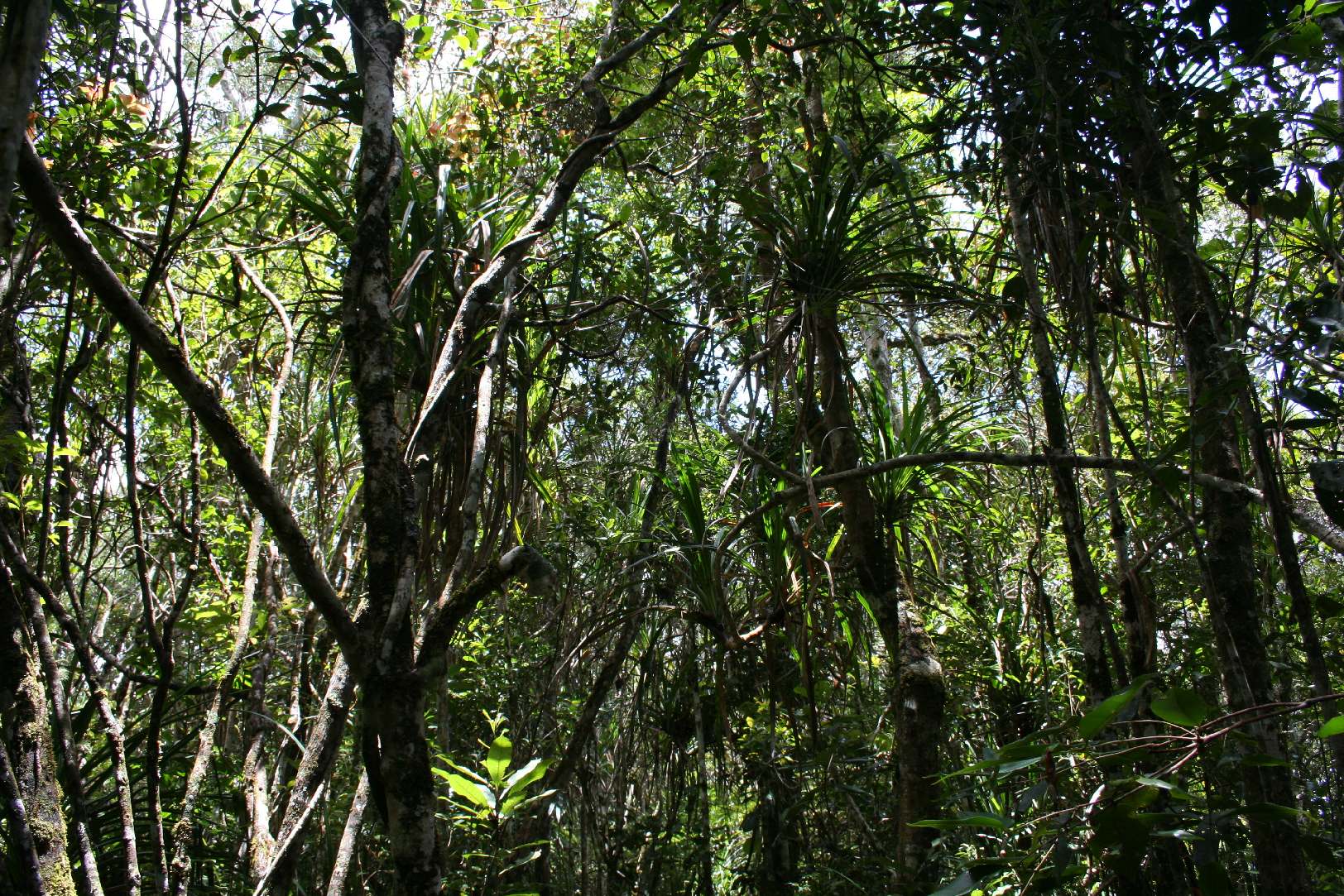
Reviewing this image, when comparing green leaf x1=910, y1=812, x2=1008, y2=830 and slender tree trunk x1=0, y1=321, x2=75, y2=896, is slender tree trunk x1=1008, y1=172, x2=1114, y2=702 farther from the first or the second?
slender tree trunk x1=0, y1=321, x2=75, y2=896

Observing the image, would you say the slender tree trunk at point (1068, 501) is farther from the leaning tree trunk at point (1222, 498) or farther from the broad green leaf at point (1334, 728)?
the broad green leaf at point (1334, 728)

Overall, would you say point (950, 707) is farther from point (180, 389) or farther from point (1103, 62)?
point (180, 389)

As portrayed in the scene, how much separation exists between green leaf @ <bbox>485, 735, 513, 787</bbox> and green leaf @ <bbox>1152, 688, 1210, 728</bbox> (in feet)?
5.05

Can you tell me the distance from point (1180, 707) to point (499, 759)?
5.25ft

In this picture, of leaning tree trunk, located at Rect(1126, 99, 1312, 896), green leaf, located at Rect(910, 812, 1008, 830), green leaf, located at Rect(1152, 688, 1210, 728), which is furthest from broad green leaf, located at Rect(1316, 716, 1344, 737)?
leaning tree trunk, located at Rect(1126, 99, 1312, 896)

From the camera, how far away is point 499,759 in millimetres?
2086

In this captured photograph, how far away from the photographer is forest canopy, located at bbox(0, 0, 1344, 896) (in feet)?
4.55

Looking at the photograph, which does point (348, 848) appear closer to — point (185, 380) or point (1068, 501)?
point (185, 380)

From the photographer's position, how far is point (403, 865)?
4.60ft

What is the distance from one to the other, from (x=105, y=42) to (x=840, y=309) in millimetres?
1992

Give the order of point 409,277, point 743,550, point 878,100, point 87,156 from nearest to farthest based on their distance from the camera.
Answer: point 409,277, point 87,156, point 743,550, point 878,100

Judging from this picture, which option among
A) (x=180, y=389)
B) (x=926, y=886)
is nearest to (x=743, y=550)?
(x=926, y=886)

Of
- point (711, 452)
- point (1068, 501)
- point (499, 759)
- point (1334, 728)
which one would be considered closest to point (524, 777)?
point (499, 759)

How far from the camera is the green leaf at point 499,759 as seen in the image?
2.07 meters
